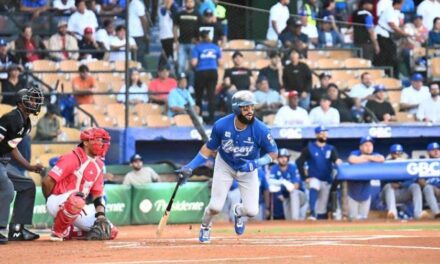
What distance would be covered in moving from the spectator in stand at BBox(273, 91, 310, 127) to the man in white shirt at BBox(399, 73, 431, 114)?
230cm

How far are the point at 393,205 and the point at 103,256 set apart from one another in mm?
9860

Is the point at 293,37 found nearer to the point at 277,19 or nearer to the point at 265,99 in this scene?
the point at 277,19

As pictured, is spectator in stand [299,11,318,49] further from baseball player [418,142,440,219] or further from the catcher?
the catcher

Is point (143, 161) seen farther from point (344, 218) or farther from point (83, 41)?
point (344, 218)

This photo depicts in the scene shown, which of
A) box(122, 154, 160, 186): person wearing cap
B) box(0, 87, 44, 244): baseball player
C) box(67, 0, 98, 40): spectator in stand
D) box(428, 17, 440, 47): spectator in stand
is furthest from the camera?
box(428, 17, 440, 47): spectator in stand

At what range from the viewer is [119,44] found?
70.4 ft

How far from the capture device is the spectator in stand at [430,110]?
21844 mm

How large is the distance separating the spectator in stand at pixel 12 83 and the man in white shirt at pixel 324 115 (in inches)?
201

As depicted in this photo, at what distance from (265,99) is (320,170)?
1.65 m

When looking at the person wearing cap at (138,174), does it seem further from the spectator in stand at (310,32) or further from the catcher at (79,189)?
the catcher at (79,189)

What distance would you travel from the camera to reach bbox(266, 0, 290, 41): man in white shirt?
2212cm

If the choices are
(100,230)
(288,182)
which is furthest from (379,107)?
(100,230)

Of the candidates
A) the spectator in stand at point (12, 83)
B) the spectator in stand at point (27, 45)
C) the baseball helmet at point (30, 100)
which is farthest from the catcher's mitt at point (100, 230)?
the spectator in stand at point (27, 45)

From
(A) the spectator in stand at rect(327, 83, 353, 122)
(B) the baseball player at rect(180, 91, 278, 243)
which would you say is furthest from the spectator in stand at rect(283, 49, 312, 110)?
(B) the baseball player at rect(180, 91, 278, 243)
